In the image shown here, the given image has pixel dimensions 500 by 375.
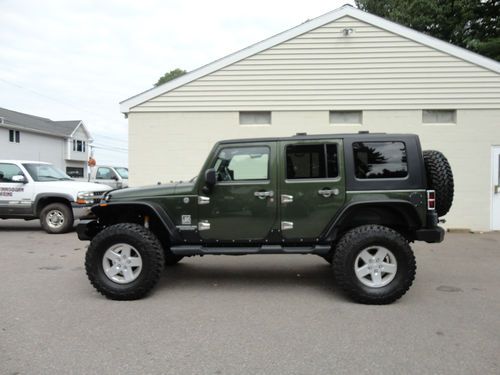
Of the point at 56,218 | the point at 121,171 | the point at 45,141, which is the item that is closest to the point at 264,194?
the point at 56,218

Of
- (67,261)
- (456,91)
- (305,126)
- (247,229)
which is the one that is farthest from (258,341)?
(456,91)

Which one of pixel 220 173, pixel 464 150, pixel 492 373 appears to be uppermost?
pixel 464 150

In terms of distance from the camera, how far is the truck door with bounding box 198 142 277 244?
190 inches

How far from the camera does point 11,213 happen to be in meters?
9.85

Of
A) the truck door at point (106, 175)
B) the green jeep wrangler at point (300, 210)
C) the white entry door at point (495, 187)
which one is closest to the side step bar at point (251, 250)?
the green jeep wrangler at point (300, 210)

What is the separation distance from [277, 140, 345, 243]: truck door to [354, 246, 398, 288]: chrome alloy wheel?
582 millimetres

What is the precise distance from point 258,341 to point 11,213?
873 cm

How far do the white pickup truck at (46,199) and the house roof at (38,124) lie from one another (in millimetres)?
25012

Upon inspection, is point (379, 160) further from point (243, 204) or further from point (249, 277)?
point (249, 277)

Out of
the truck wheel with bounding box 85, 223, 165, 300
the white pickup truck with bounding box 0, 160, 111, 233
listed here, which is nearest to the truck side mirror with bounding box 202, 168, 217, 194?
the truck wheel with bounding box 85, 223, 165, 300

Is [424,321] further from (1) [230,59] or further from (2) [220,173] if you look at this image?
(1) [230,59]

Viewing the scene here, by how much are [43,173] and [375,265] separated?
9.12m

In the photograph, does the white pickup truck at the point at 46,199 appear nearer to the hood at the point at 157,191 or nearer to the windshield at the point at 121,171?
the hood at the point at 157,191

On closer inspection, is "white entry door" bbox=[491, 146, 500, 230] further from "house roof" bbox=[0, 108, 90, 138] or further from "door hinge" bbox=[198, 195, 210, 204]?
"house roof" bbox=[0, 108, 90, 138]
